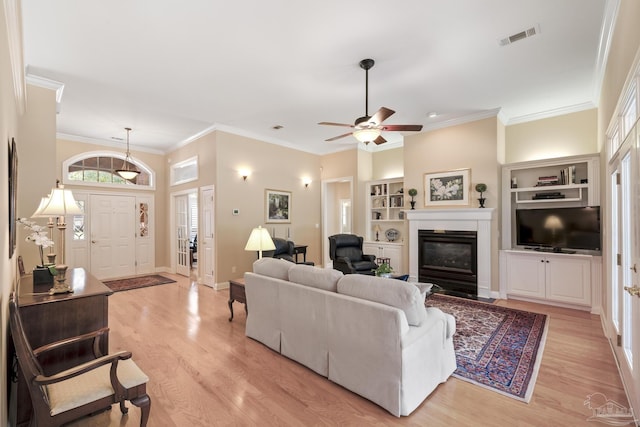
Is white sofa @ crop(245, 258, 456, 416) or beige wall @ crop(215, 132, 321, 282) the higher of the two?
beige wall @ crop(215, 132, 321, 282)

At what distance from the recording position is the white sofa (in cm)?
202

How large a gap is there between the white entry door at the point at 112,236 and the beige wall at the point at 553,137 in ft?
26.3

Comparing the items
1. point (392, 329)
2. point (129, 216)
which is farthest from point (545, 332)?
point (129, 216)

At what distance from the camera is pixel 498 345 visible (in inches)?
122

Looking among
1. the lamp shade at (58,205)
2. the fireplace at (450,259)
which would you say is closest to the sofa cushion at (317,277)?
the lamp shade at (58,205)

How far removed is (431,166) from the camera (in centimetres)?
564

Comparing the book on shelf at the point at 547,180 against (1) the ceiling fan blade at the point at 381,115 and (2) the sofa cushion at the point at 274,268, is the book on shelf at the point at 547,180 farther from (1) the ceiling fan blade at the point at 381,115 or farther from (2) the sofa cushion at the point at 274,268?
(2) the sofa cushion at the point at 274,268


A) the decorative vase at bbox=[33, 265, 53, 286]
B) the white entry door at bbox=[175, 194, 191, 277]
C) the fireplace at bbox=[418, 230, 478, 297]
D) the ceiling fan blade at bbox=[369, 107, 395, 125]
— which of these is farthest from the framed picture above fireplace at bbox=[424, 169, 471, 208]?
the decorative vase at bbox=[33, 265, 53, 286]

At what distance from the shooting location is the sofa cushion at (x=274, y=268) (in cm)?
303

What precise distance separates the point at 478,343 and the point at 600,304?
2194 millimetres

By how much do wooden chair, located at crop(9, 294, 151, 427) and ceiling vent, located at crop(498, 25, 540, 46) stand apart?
4.17 m

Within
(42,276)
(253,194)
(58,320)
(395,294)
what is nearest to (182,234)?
(253,194)

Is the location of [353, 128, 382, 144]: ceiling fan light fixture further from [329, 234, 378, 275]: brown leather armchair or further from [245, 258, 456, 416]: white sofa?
[329, 234, 378, 275]: brown leather armchair

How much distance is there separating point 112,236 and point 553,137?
884cm
